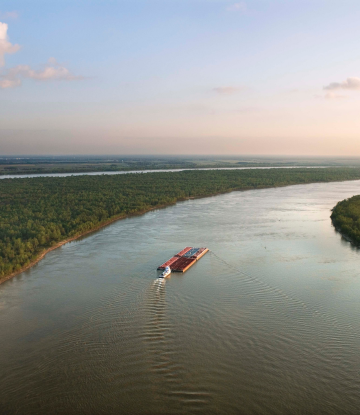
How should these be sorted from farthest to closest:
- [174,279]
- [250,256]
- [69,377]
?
[250,256] → [174,279] → [69,377]

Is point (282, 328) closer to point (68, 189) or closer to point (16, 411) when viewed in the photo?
point (16, 411)

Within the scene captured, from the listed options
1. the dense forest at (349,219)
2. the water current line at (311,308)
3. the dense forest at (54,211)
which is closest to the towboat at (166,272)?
the water current line at (311,308)

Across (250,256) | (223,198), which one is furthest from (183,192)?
(250,256)

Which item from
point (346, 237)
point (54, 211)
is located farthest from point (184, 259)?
point (54, 211)

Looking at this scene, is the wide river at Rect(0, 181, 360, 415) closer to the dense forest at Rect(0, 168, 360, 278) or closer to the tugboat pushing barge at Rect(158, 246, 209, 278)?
the tugboat pushing barge at Rect(158, 246, 209, 278)

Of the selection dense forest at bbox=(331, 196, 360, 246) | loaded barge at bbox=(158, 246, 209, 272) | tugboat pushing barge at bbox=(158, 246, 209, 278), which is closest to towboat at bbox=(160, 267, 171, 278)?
tugboat pushing barge at bbox=(158, 246, 209, 278)

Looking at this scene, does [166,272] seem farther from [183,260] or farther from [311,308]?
[311,308]
